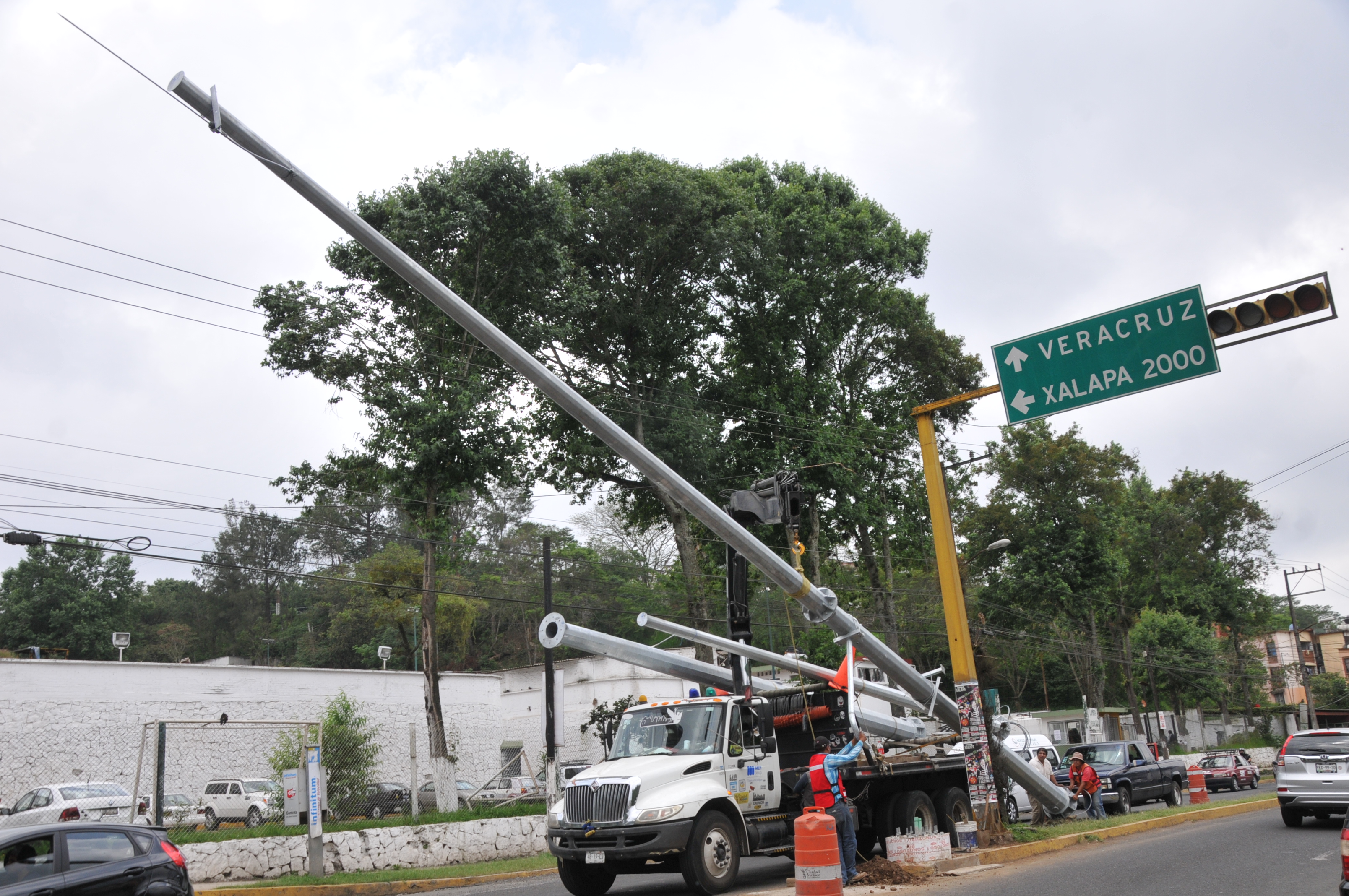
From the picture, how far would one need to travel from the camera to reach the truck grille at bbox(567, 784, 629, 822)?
11.4 meters

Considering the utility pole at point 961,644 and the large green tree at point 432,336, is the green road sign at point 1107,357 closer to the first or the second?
the utility pole at point 961,644

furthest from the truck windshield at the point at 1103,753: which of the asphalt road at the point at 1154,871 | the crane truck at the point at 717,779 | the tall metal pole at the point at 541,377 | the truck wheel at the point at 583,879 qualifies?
the truck wheel at the point at 583,879

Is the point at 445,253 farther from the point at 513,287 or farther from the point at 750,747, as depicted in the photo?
the point at 750,747

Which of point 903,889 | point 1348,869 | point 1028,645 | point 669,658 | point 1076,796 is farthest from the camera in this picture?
point 1028,645

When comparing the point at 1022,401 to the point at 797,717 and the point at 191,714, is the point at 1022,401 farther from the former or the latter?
the point at 191,714

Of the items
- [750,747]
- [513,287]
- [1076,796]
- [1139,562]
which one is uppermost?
[513,287]

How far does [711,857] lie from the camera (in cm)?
1164

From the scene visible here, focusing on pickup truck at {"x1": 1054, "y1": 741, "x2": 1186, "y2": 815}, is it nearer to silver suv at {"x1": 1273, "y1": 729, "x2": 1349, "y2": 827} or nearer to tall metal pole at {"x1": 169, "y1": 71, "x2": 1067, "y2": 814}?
silver suv at {"x1": 1273, "y1": 729, "x2": 1349, "y2": 827}

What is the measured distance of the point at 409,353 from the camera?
82.6ft

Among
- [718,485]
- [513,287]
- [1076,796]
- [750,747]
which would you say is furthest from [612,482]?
[750,747]

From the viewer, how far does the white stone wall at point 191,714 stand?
25.0 m

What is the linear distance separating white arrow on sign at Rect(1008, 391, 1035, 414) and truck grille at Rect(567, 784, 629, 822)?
21.5 ft

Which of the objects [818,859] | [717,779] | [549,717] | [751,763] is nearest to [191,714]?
[549,717]

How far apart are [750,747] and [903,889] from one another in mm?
2451
